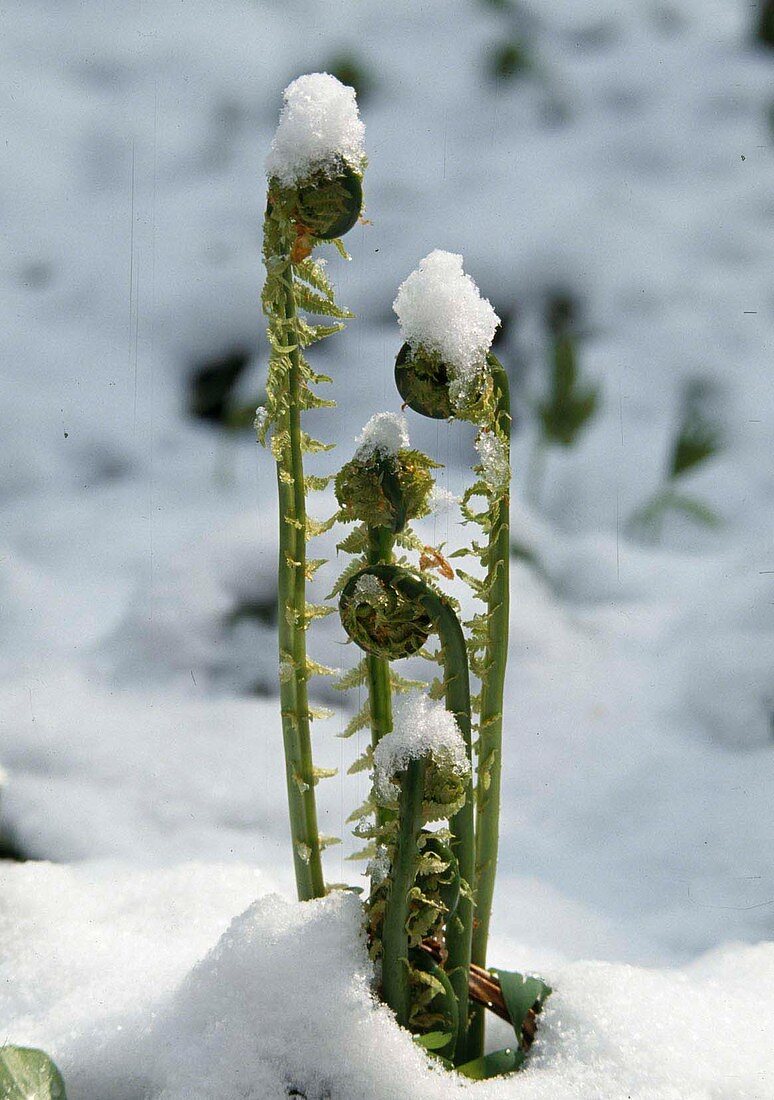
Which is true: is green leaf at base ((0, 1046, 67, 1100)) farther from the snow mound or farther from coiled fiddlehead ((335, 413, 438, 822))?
the snow mound

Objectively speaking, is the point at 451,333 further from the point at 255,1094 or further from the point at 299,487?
the point at 255,1094

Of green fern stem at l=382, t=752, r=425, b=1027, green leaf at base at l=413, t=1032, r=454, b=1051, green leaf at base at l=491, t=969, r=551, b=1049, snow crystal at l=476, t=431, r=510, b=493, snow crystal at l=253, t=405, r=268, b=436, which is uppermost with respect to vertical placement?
snow crystal at l=253, t=405, r=268, b=436

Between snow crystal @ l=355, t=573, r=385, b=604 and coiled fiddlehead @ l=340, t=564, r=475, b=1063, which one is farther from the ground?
snow crystal @ l=355, t=573, r=385, b=604

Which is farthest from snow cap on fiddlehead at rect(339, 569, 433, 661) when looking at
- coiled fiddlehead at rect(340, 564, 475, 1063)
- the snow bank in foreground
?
the snow bank in foreground

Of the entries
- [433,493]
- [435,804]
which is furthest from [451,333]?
[435,804]

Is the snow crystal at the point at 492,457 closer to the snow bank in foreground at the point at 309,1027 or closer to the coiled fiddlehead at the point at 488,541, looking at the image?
the coiled fiddlehead at the point at 488,541

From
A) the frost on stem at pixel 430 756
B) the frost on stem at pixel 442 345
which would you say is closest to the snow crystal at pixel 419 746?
the frost on stem at pixel 430 756
